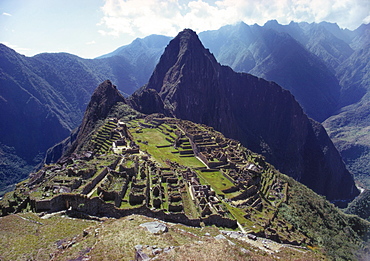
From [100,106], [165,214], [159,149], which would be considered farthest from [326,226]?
[100,106]

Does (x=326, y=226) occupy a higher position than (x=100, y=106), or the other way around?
(x=100, y=106)

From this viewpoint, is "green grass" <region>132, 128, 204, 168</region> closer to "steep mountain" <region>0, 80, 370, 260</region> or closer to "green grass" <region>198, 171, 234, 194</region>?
"steep mountain" <region>0, 80, 370, 260</region>

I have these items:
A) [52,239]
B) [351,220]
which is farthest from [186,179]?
[351,220]

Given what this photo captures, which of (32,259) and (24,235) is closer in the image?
(32,259)

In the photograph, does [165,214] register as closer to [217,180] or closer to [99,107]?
[217,180]

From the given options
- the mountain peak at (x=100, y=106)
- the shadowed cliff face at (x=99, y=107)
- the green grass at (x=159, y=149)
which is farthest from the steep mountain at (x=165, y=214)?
the mountain peak at (x=100, y=106)

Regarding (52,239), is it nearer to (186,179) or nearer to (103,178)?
(103,178)

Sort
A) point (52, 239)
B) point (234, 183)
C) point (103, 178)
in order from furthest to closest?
point (234, 183) < point (103, 178) < point (52, 239)

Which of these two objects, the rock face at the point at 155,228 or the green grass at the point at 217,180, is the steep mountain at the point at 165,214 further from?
the green grass at the point at 217,180

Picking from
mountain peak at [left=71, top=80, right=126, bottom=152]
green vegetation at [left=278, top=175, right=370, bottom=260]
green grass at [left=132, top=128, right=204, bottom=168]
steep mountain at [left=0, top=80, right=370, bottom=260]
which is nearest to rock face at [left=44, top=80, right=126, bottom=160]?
mountain peak at [left=71, top=80, right=126, bottom=152]
